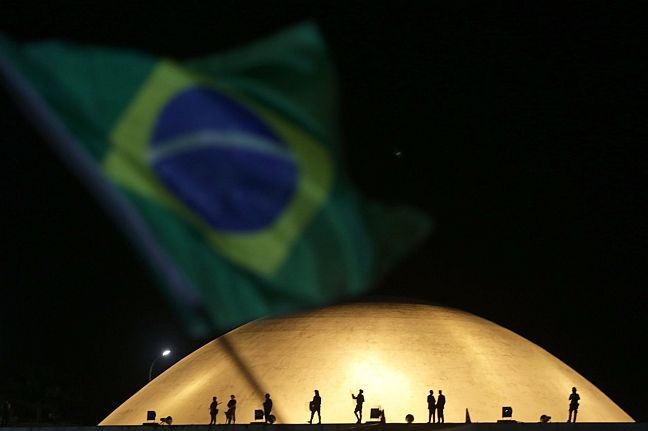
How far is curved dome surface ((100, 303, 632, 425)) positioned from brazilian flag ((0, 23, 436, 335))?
27.4 m

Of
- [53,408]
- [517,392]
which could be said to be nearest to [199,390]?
[517,392]

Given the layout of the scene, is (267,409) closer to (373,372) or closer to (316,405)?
(316,405)

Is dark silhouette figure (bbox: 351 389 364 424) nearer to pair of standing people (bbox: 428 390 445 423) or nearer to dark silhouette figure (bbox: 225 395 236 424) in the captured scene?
pair of standing people (bbox: 428 390 445 423)

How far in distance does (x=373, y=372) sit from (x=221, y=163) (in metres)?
31.1

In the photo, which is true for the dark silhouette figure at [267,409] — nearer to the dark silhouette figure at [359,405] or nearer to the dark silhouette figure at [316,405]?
the dark silhouette figure at [316,405]

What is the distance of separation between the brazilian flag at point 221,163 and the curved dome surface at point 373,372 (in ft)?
89.7

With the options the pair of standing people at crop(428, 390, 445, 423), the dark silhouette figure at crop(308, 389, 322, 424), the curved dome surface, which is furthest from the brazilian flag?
the curved dome surface

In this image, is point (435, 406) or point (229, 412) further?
point (229, 412)

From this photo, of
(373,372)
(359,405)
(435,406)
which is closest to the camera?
(435,406)

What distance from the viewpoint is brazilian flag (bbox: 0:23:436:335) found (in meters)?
17.2

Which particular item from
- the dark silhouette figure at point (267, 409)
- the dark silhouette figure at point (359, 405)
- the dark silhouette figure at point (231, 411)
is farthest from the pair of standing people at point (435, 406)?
the dark silhouette figure at point (231, 411)

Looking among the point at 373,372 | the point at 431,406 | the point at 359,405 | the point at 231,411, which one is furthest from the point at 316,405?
the point at 373,372

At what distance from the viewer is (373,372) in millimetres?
48844

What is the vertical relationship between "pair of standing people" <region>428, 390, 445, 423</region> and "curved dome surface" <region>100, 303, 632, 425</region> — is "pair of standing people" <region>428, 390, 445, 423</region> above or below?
below
